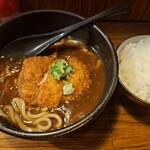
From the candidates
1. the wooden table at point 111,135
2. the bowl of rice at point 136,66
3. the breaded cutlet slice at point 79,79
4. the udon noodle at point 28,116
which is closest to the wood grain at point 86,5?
the bowl of rice at point 136,66

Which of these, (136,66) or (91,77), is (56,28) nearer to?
(91,77)

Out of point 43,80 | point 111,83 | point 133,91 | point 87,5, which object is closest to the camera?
point 111,83

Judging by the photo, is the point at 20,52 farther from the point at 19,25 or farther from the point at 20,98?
the point at 20,98

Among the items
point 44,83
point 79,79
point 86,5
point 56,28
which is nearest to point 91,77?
point 79,79

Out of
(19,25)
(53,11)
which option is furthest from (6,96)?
(53,11)

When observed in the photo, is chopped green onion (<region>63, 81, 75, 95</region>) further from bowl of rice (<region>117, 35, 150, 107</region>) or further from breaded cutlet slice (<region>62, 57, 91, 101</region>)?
bowl of rice (<region>117, 35, 150, 107</region>)

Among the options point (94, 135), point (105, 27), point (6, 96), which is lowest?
point (94, 135)
